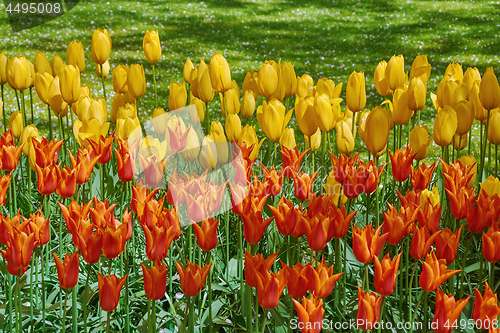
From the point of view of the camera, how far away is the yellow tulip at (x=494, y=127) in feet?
7.86

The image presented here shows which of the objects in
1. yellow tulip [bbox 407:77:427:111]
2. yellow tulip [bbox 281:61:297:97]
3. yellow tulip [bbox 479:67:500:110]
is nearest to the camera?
yellow tulip [bbox 479:67:500:110]

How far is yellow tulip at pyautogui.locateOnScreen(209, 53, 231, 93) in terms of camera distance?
8.86ft

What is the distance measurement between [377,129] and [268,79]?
83cm

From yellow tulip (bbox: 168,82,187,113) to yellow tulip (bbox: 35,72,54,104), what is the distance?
24.8 inches

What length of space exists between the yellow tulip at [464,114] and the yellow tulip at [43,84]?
200 centimetres

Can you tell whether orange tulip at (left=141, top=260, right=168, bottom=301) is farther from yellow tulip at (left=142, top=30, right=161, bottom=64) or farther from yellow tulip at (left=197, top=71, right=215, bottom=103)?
yellow tulip at (left=142, top=30, right=161, bottom=64)

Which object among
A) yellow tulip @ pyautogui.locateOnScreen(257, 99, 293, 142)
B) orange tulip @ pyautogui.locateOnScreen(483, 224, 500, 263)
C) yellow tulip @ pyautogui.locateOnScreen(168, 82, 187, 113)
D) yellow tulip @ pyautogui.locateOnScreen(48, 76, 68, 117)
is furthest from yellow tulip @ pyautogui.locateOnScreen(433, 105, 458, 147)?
yellow tulip @ pyautogui.locateOnScreen(48, 76, 68, 117)

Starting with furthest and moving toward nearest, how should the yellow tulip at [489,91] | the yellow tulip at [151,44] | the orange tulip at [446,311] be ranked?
the yellow tulip at [151,44] < the yellow tulip at [489,91] < the orange tulip at [446,311]

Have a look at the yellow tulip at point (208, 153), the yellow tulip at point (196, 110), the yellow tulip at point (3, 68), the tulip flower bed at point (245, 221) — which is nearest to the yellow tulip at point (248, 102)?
the tulip flower bed at point (245, 221)

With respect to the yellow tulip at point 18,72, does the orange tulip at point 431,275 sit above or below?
below

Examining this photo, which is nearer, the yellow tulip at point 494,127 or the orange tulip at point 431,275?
the orange tulip at point 431,275

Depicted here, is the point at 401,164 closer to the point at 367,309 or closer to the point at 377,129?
the point at 377,129

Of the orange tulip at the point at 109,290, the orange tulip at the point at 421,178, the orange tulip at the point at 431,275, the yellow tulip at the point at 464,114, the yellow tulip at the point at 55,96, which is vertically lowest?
the orange tulip at the point at 109,290

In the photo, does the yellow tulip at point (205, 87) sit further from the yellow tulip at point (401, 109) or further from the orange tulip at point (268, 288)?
the orange tulip at point (268, 288)
